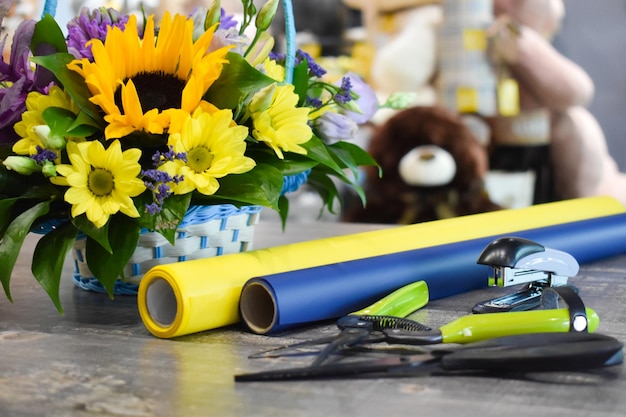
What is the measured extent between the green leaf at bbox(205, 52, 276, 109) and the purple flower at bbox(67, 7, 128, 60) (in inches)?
4.3

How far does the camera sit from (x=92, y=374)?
0.57 meters

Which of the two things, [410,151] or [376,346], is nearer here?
[376,346]

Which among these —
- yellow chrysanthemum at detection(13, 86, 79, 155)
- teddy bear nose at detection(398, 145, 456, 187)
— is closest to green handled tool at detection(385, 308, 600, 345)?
yellow chrysanthemum at detection(13, 86, 79, 155)

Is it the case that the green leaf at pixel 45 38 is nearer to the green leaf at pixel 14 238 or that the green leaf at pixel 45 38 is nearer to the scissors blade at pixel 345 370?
the green leaf at pixel 14 238

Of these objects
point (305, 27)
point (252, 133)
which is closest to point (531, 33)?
point (305, 27)

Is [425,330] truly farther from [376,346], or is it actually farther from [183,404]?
[183,404]

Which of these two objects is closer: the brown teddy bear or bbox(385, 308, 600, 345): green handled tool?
bbox(385, 308, 600, 345): green handled tool

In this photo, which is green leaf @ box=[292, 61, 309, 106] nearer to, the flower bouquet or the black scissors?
the flower bouquet

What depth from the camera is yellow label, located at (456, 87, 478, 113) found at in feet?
7.97

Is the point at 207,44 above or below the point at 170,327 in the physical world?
above

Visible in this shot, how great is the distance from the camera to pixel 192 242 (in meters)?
0.79

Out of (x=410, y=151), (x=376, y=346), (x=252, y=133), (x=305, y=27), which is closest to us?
(x=376, y=346)

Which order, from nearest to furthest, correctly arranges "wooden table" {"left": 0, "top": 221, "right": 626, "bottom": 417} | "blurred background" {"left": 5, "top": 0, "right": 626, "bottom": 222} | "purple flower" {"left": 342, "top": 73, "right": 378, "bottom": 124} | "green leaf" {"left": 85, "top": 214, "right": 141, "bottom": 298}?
"wooden table" {"left": 0, "top": 221, "right": 626, "bottom": 417}, "green leaf" {"left": 85, "top": 214, "right": 141, "bottom": 298}, "purple flower" {"left": 342, "top": 73, "right": 378, "bottom": 124}, "blurred background" {"left": 5, "top": 0, "right": 626, "bottom": 222}

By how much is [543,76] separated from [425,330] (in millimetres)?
1888
